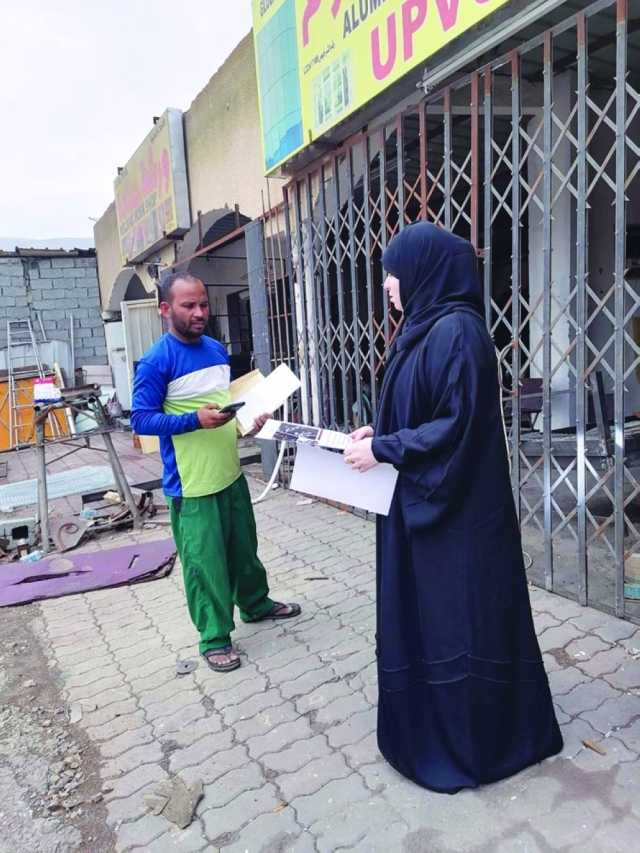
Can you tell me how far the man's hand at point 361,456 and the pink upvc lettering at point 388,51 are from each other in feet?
9.12

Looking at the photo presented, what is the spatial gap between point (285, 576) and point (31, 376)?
10086mm

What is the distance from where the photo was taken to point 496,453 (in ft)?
6.07

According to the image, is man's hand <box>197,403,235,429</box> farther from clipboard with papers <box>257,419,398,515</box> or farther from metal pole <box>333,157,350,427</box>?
metal pole <box>333,157,350,427</box>

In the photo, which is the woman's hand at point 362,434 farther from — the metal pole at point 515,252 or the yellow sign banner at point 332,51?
the yellow sign banner at point 332,51

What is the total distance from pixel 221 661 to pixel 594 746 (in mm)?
1591

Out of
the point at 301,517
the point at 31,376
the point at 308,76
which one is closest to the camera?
the point at 308,76

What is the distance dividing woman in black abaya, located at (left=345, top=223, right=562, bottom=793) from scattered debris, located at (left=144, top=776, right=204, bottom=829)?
2.35 ft

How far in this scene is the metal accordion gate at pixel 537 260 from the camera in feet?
9.66

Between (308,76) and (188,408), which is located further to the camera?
(308,76)

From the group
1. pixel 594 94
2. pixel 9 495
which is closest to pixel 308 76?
pixel 594 94

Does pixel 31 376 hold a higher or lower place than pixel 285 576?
higher

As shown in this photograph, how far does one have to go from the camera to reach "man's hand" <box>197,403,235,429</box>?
2.66 meters

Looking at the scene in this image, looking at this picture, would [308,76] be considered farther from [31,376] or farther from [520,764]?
[31,376]

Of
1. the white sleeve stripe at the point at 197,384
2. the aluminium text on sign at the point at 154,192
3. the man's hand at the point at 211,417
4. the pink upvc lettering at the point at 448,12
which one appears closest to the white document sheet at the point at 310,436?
the man's hand at the point at 211,417
